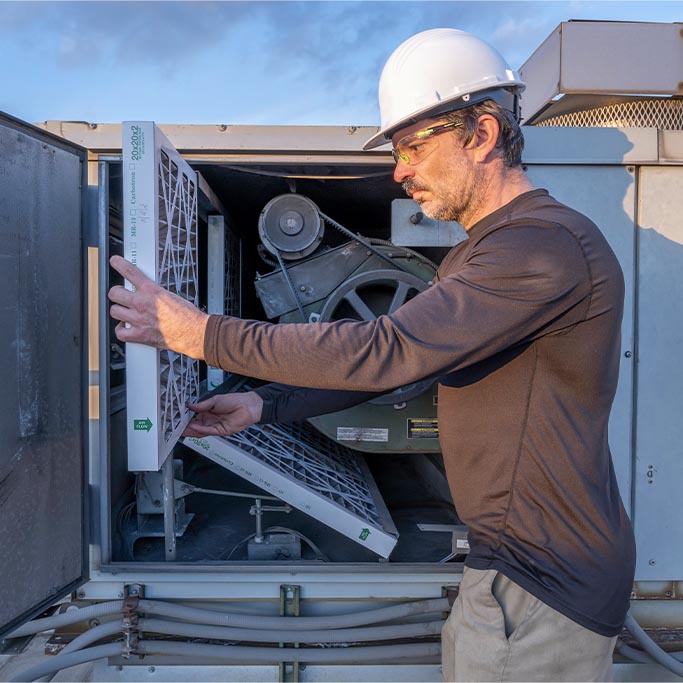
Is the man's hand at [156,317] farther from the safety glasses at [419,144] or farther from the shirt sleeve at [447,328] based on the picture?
the safety glasses at [419,144]

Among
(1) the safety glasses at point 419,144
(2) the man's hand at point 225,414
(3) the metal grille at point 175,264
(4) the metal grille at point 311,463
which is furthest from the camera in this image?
(4) the metal grille at point 311,463

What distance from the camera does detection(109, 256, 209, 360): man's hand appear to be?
1079mm

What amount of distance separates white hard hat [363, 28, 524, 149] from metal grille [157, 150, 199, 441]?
58cm

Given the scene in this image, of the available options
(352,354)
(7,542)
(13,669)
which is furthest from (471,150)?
(13,669)

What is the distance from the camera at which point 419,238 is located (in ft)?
6.48

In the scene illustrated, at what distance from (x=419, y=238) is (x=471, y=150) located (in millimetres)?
797

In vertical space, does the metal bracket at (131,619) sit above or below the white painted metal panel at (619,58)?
below

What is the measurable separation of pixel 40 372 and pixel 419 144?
1223 mm

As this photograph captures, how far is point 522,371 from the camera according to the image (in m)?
1.08

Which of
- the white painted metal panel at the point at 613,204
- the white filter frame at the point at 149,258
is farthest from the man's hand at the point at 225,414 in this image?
the white painted metal panel at the point at 613,204

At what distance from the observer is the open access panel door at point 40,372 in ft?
4.71

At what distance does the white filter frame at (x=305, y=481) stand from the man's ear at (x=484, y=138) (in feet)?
3.89

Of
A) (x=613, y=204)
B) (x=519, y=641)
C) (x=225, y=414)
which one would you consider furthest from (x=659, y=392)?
(x=225, y=414)

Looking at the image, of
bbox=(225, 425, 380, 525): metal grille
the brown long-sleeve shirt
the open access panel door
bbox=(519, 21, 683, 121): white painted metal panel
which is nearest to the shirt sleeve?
the brown long-sleeve shirt
